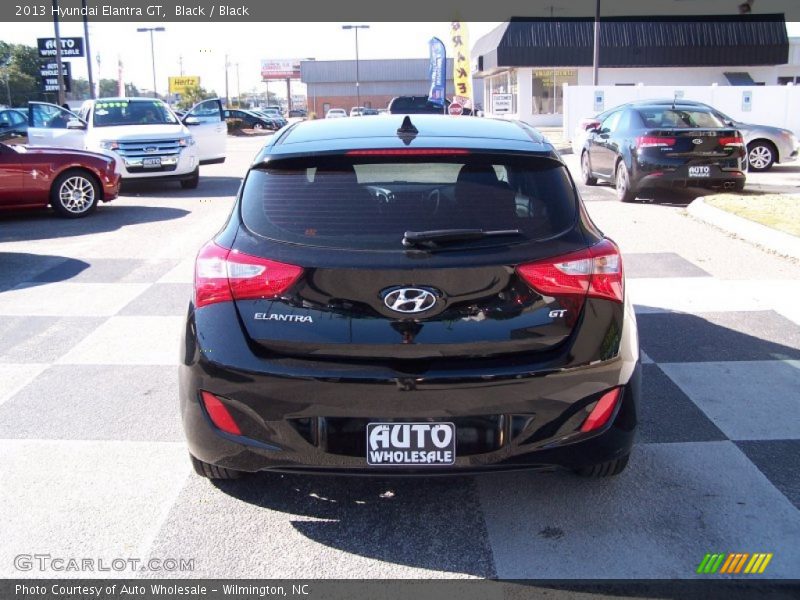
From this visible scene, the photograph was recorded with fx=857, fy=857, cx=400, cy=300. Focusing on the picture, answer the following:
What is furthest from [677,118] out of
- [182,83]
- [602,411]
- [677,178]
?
[182,83]

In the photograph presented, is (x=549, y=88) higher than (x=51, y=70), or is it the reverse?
(x=51, y=70)

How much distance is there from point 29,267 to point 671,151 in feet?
30.8

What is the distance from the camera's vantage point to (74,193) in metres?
12.4

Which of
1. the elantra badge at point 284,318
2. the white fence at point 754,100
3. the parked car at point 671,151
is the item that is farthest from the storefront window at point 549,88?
the elantra badge at point 284,318

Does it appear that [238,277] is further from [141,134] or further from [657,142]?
[141,134]

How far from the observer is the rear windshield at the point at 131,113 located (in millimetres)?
16719

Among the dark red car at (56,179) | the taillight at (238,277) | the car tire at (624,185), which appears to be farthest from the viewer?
the car tire at (624,185)

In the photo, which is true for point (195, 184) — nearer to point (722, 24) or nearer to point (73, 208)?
point (73, 208)

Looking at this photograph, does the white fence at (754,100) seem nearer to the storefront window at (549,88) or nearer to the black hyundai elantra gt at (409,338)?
the storefront window at (549,88)

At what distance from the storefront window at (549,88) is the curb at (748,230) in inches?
1262

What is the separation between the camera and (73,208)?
1249cm

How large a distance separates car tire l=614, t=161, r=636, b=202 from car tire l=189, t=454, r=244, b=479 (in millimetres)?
11054

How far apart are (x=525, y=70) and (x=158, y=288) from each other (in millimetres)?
37755

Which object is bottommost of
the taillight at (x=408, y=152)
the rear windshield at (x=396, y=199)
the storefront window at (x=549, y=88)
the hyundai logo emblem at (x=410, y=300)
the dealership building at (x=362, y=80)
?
the hyundai logo emblem at (x=410, y=300)
